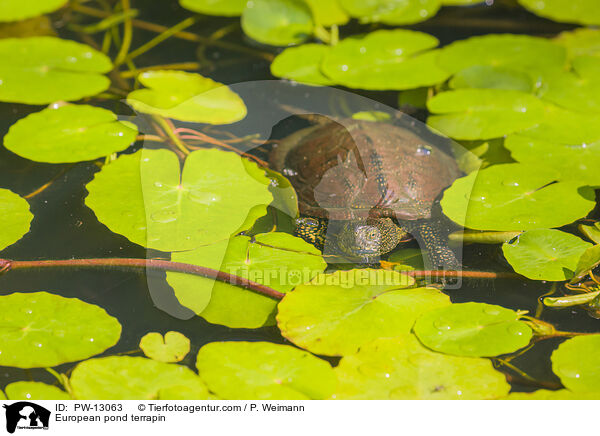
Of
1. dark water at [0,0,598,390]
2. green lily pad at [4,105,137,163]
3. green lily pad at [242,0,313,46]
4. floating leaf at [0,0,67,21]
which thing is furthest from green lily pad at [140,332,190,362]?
floating leaf at [0,0,67,21]

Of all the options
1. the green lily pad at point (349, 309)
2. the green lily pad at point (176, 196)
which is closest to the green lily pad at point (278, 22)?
the green lily pad at point (176, 196)

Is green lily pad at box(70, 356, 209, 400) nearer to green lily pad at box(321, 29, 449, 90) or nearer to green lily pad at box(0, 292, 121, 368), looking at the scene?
green lily pad at box(0, 292, 121, 368)

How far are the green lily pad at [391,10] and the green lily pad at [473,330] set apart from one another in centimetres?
191

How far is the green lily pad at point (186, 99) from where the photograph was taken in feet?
7.29

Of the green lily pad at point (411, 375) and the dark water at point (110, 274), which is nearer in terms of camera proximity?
the green lily pad at point (411, 375)

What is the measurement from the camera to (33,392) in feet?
4.33

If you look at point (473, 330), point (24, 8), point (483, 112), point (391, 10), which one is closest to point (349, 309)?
point (473, 330)

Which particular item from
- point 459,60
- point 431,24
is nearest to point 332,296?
point 459,60

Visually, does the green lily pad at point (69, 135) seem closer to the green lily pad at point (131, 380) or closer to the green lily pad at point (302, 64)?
the green lily pad at point (302, 64)

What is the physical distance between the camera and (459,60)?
8.19 feet
